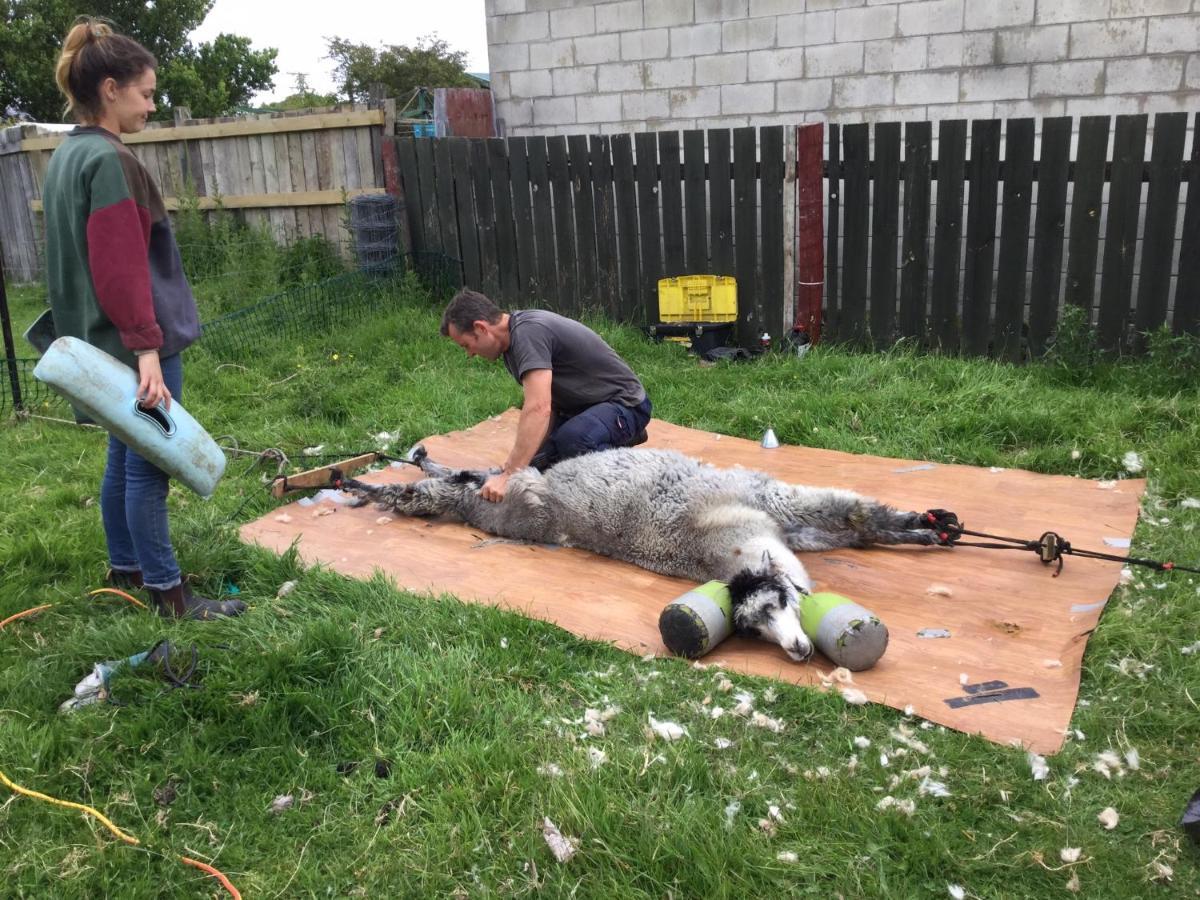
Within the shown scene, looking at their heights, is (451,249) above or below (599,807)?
above

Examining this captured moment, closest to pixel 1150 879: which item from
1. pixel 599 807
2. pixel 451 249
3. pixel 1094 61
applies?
pixel 599 807

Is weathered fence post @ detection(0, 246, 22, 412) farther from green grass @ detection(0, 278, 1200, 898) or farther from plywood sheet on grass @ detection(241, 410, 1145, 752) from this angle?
plywood sheet on grass @ detection(241, 410, 1145, 752)

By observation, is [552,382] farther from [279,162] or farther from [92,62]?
[279,162]

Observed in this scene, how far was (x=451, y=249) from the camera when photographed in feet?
30.0

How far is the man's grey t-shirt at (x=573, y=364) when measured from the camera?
479 cm

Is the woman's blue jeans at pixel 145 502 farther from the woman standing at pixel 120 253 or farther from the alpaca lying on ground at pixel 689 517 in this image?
the alpaca lying on ground at pixel 689 517

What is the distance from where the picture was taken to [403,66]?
28188 mm

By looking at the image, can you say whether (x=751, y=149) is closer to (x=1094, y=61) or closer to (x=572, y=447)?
(x=1094, y=61)

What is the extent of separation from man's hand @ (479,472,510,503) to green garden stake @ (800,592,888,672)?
5.98 ft

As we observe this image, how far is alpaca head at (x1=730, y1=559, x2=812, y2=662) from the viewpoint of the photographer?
127 inches

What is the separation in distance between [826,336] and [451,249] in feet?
12.6

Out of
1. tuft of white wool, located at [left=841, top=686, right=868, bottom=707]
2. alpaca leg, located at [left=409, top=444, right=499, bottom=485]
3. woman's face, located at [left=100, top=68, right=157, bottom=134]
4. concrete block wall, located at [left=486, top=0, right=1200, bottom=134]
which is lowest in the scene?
tuft of white wool, located at [left=841, top=686, right=868, bottom=707]

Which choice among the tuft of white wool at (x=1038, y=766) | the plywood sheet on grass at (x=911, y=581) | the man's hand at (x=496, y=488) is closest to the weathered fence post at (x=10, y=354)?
the plywood sheet on grass at (x=911, y=581)

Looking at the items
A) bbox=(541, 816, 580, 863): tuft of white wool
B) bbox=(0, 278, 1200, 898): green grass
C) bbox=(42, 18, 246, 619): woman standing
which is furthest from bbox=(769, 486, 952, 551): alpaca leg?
bbox=(42, 18, 246, 619): woman standing
